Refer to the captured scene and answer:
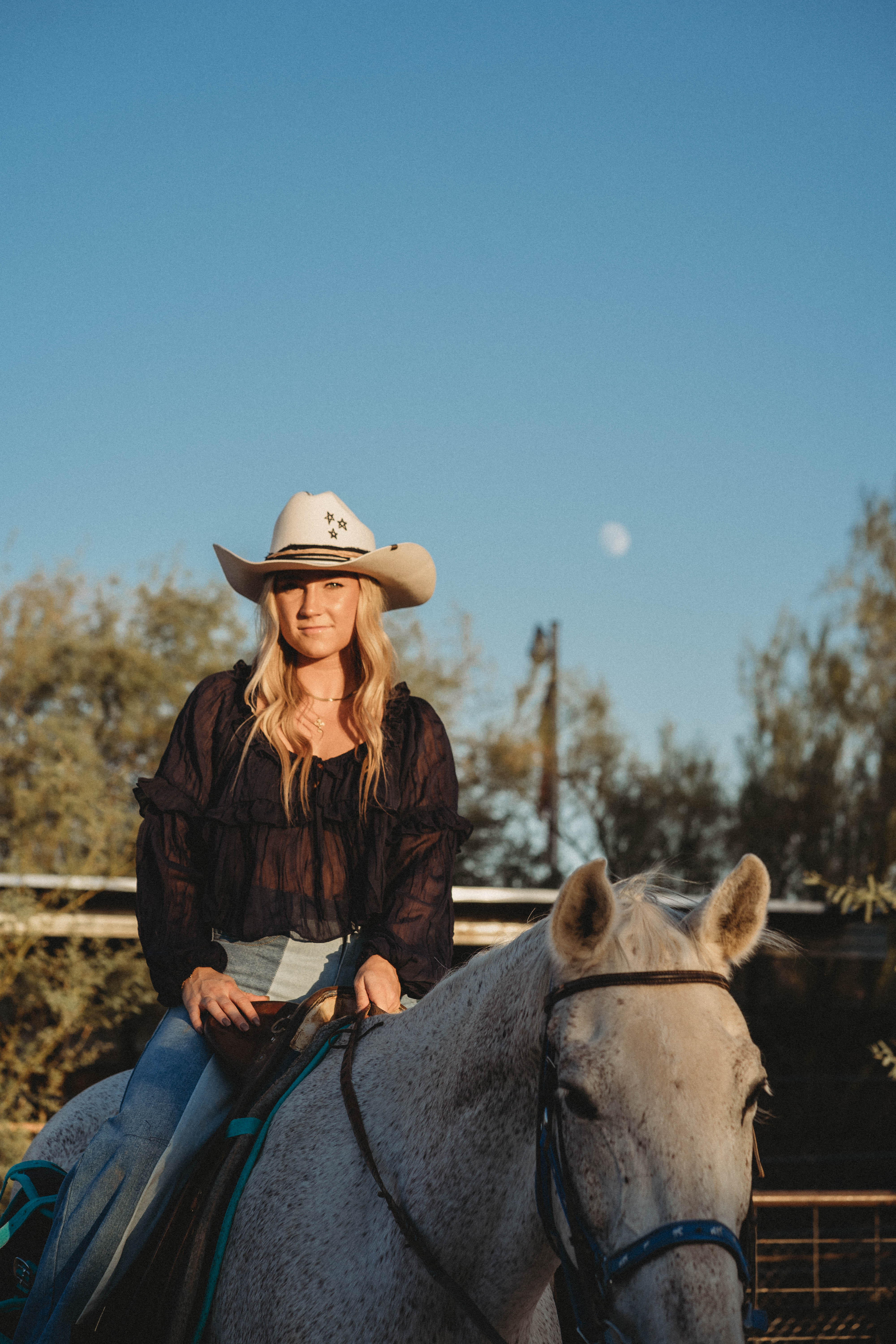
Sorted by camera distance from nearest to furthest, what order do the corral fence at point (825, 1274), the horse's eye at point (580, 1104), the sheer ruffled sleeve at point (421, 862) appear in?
the horse's eye at point (580, 1104) → the sheer ruffled sleeve at point (421, 862) → the corral fence at point (825, 1274)

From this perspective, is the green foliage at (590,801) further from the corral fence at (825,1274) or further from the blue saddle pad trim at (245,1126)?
the blue saddle pad trim at (245,1126)

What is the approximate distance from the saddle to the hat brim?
1213 millimetres

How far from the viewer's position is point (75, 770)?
11.5 meters

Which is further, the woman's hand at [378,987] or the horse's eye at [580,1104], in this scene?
the woman's hand at [378,987]

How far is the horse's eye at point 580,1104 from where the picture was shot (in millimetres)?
1362

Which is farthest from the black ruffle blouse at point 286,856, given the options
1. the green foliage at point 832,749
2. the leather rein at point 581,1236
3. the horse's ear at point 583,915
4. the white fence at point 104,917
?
the green foliage at point 832,749

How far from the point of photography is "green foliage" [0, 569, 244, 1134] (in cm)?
861

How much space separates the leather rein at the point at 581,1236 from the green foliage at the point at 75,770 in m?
7.42

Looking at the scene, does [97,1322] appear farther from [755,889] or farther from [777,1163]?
[777,1163]

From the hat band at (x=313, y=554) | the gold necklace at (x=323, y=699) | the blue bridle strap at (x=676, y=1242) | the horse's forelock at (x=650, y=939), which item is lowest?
the blue bridle strap at (x=676, y=1242)

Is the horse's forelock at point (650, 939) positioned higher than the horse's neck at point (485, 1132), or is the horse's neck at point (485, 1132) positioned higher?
the horse's forelock at point (650, 939)

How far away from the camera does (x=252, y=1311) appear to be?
5.85 ft

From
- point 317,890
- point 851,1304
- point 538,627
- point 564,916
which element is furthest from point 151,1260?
point 538,627

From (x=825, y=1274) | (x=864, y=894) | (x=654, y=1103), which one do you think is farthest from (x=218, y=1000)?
(x=825, y=1274)
